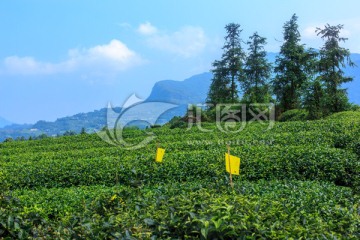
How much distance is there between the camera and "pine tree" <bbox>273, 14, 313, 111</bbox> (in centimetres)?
2580

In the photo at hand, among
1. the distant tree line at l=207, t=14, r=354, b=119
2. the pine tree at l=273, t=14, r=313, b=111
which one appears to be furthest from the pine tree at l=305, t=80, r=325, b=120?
the pine tree at l=273, t=14, r=313, b=111

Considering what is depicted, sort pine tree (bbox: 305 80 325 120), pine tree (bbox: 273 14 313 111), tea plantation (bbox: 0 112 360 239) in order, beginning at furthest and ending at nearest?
pine tree (bbox: 273 14 313 111)
pine tree (bbox: 305 80 325 120)
tea plantation (bbox: 0 112 360 239)

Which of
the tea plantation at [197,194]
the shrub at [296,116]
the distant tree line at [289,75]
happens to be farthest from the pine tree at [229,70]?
the tea plantation at [197,194]

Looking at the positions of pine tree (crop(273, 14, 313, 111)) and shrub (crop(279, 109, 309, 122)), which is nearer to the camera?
shrub (crop(279, 109, 309, 122))

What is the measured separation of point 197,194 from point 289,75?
23.5 metres

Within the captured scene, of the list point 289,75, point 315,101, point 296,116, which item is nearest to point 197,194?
point 315,101

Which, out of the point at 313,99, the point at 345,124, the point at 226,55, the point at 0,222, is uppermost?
the point at 226,55

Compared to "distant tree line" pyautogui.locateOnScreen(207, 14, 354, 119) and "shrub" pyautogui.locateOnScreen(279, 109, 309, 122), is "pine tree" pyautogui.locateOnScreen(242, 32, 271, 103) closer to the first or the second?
"distant tree line" pyautogui.locateOnScreen(207, 14, 354, 119)

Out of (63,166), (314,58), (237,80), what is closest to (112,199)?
(63,166)

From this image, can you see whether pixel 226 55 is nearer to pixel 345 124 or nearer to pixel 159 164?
pixel 345 124

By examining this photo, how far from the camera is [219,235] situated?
264cm

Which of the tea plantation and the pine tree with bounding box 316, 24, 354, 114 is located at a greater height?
the pine tree with bounding box 316, 24, 354, 114

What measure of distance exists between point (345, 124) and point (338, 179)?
14.5ft

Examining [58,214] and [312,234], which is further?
[58,214]
